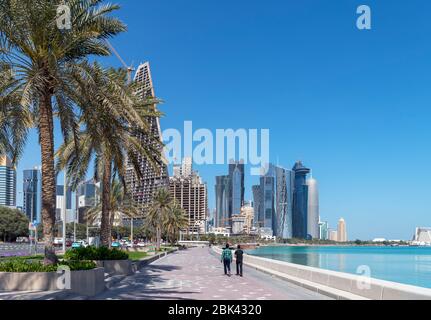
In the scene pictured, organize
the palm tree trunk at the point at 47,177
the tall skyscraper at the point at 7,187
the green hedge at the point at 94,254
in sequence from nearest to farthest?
the palm tree trunk at the point at 47,177
the green hedge at the point at 94,254
the tall skyscraper at the point at 7,187

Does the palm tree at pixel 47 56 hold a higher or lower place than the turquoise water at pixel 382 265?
higher

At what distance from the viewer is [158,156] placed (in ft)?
86.1

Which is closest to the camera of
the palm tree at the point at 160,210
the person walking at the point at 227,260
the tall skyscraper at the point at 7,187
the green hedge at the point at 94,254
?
the green hedge at the point at 94,254

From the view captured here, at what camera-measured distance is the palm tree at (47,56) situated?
15461 mm

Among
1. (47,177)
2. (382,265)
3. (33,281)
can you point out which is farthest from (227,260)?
(382,265)

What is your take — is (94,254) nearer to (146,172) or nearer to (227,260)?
(227,260)

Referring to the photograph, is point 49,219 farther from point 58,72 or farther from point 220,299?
point 220,299

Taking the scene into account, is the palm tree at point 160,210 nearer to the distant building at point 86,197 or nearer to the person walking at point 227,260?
the distant building at point 86,197

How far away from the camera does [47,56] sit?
15.8 m

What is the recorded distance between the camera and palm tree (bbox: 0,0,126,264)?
1546cm

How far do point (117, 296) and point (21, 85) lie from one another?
7.16 metres

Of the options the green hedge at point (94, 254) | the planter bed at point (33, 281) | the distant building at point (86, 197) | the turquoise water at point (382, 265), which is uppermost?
the distant building at point (86, 197)

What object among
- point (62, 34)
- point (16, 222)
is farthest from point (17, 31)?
point (16, 222)

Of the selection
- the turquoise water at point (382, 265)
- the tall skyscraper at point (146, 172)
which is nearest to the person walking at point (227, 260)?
the tall skyscraper at point (146, 172)
